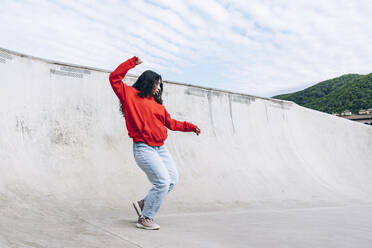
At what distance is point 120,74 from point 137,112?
0.41 m

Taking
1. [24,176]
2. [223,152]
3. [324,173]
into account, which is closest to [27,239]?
[24,176]

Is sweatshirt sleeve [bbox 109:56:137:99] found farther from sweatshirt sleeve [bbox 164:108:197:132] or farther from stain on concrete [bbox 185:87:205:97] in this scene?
stain on concrete [bbox 185:87:205:97]

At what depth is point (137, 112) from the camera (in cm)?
329

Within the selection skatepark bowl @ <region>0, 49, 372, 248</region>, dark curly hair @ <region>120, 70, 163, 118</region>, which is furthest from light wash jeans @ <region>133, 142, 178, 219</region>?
dark curly hair @ <region>120, 70, 163, 118</region>

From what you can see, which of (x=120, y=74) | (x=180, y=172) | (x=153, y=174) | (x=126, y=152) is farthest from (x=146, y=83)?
(x=180, y=172)

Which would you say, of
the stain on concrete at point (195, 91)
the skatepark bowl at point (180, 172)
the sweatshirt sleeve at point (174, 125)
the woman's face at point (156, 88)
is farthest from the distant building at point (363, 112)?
the woman's face at point (156, 88)

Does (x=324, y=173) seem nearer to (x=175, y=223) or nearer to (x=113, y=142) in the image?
(x=113, y=142)

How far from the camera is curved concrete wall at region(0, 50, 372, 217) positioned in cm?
512

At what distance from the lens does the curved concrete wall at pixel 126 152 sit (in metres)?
5.12

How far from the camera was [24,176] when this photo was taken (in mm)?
4777

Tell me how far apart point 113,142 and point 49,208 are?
283cm

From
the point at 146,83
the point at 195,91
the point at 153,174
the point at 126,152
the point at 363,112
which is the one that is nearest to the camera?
the point at 153,174

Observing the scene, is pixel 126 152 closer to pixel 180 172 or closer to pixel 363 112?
pixel 180 172

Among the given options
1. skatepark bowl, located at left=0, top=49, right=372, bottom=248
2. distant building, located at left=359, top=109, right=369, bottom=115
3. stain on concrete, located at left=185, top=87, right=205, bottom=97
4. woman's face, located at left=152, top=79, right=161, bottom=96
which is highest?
distant building, located at left=359, top=109, right=369, bottom=115
